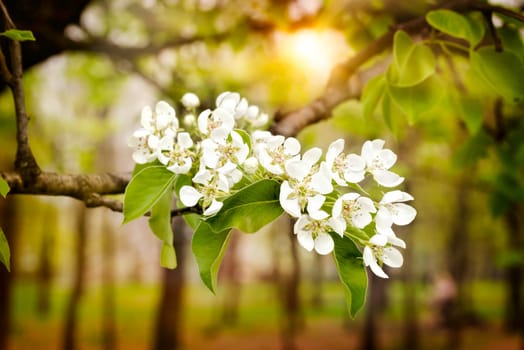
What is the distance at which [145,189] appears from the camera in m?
1.24

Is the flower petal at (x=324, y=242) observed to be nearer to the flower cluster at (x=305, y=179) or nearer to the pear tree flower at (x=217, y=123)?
the flower cluster at (x=305, y=179)

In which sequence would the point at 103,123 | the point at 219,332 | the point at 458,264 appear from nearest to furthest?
1. the point at 103,123
2. the point at 458,264
3. the point at 219,332

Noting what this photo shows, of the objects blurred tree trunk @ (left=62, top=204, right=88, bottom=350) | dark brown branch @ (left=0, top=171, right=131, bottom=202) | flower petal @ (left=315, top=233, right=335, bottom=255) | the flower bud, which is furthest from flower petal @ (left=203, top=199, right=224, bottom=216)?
blurred tree trunk @ (left=62, top=204, right=88, bottom=350)

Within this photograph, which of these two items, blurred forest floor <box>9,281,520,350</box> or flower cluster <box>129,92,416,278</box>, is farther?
blurred forest floor <box>9,281,520,350</box>

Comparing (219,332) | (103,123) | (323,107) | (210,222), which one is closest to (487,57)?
(323,107)

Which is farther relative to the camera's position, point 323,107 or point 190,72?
point 190,72

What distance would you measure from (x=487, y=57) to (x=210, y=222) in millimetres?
1077

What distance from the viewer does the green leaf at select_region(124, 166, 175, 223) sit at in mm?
1198

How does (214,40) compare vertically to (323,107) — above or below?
above

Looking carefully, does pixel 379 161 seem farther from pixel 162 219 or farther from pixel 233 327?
pixel 233 327

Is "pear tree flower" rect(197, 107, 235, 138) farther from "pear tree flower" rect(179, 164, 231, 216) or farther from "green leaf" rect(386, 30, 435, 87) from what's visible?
"green leaf" rect(386, 30, 435, 87)

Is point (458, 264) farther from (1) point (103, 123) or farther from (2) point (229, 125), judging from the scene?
(2) point (229, 125)

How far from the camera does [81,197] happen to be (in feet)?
4.93

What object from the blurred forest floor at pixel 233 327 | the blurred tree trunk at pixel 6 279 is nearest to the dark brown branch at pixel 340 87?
the blurred tree trunk at pixel 6 279
